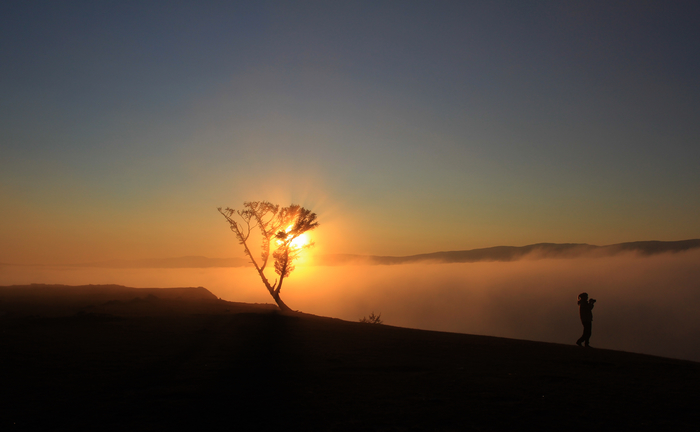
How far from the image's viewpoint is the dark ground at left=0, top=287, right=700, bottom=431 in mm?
6812

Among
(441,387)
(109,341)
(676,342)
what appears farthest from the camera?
(676,342)

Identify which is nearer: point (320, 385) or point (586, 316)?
point (320, 385)

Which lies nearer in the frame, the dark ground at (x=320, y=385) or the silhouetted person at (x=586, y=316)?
the dark ground at (x=320, y=385)

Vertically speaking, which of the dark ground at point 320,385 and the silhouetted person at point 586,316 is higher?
the silhouetted person at point 586,316

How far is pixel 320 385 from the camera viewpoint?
9172 millimetres

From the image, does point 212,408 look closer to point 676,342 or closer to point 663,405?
point 663,405

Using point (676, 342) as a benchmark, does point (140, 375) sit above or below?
above

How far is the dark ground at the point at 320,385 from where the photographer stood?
681 centimetres

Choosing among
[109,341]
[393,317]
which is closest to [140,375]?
[109,341]

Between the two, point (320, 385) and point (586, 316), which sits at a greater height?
point (586, 316)

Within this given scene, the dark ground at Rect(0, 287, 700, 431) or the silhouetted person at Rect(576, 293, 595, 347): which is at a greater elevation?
the silhouetted person at Rect(576, 293, 595, 347)

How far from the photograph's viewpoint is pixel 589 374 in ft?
35.9

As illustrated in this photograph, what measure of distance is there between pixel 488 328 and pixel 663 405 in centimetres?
19297

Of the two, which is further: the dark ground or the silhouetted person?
the silhouetted person
